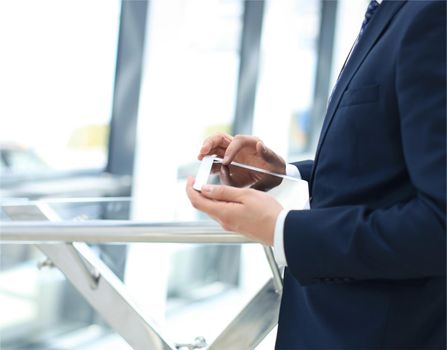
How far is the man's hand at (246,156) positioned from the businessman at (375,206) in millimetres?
95

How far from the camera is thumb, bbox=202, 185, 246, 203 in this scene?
0.86m

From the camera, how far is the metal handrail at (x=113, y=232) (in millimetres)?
1089

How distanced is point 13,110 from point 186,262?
169 cm

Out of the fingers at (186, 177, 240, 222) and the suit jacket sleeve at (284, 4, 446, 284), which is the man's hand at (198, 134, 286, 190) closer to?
the fingers at (186, 177, 240, 222)

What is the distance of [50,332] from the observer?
3.43 metres

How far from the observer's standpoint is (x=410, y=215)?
2.46ft

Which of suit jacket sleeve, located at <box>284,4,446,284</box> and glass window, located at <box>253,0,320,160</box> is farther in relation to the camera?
glass window, located at <box>253,0,320,160</box>

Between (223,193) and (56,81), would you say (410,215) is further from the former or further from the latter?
(56,81)

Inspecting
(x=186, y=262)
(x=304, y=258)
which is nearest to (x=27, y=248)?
(x=186, y=262)

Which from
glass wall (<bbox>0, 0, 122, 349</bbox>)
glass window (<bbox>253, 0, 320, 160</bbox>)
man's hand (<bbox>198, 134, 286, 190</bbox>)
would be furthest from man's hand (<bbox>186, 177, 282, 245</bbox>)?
glass window (<bbox>253, 0, 320, 160</bbox>)

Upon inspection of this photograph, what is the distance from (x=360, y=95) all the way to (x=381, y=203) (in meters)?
0.14

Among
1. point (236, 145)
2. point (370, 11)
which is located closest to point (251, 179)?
point (236, 145)

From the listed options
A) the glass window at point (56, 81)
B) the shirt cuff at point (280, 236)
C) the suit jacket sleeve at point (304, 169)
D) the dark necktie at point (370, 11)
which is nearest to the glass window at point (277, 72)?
the glass window at point (56, 81)

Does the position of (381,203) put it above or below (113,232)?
above
